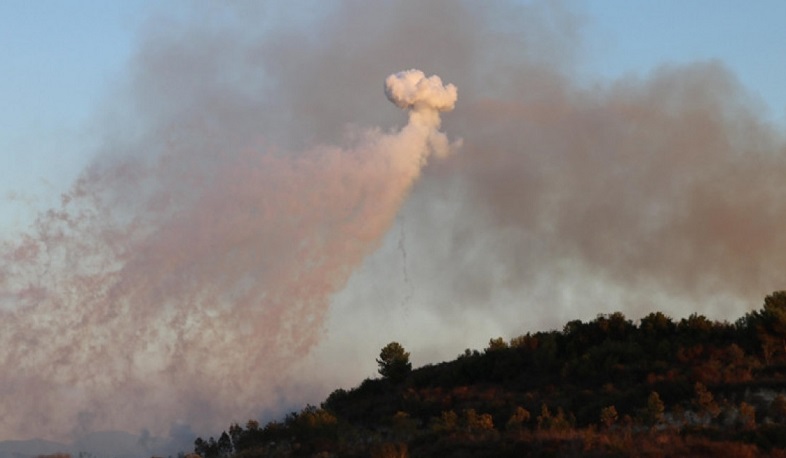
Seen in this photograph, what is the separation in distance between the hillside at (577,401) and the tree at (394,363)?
10 cm

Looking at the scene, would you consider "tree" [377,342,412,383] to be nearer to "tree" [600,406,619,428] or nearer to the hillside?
the hillside

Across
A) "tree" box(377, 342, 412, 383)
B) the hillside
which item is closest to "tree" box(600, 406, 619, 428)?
the hillside

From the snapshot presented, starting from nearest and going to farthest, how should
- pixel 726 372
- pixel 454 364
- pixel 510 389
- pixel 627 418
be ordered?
pixel 627 418, pixel 726 372, pixel 510 389, pixel 454 364

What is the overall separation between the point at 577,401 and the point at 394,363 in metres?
20.7

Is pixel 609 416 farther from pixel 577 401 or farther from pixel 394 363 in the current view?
pixel 394 363

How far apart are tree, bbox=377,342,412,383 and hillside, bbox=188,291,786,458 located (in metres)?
0.10

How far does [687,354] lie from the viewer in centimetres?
5659

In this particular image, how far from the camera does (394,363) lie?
68938 mm

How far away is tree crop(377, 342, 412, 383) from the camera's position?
68250mm

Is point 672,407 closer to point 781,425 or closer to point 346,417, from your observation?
point 781,425

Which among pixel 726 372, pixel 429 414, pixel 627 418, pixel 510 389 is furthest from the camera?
pixel 510 389

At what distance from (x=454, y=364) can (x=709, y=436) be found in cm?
3310

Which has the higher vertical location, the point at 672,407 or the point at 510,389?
the point at 510,389

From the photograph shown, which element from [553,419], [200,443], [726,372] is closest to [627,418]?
[553,419]
